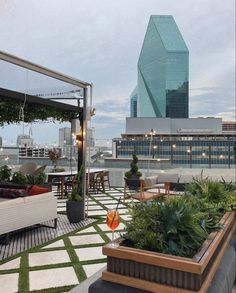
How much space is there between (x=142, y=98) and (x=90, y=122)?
302ft

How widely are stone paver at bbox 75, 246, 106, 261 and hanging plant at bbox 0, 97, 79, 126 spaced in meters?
3.28

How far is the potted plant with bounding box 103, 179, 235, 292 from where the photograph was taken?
1.83m

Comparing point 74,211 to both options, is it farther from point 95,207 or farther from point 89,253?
point 89,253

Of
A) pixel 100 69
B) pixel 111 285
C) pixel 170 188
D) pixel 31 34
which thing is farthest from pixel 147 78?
pixel 111 285

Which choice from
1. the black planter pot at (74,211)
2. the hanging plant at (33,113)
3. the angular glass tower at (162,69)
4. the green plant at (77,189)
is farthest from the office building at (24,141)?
the angular glass tower at (162,69)

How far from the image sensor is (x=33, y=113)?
6781 mm

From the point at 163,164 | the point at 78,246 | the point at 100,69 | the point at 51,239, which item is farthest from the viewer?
the point at 100,69

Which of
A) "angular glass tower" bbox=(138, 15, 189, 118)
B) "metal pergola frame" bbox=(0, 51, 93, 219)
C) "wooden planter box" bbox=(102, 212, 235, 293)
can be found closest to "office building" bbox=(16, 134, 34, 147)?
"metal pergola frame" bbox=(0, 51, 93, 219)

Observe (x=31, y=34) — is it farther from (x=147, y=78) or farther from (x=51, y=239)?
(x=147, y=78)

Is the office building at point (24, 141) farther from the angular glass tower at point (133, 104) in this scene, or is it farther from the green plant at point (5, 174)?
the angular glass tower at point (133, 104)

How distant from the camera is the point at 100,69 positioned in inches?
2112

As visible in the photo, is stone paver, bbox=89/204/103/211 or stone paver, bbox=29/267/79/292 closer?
stone paver, bbox=29/267/79/292

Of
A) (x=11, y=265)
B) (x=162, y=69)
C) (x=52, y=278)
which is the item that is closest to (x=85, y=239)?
(x=11, y=265)

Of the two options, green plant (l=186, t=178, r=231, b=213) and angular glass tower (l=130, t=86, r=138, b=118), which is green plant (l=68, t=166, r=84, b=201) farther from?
angular glass tower (l=130, t=86, r=138, b=118)
